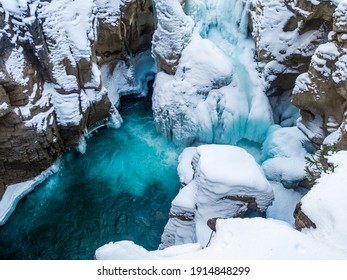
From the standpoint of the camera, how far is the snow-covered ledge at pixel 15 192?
9.62m

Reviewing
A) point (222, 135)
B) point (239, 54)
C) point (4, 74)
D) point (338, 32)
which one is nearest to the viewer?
point (338, 32)

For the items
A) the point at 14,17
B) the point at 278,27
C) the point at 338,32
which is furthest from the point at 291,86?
the point at 14,17

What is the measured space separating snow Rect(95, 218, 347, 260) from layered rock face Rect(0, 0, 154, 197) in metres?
5.50

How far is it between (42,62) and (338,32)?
7.14 metres

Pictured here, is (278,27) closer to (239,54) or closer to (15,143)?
(239,54)

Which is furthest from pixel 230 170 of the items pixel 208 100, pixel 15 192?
pixel 15 192

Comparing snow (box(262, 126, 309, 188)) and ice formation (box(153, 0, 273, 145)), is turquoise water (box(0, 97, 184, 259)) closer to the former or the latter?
ice formation (box(153, 0, 273, 145))

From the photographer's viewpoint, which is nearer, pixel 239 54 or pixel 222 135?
pixel 222 135

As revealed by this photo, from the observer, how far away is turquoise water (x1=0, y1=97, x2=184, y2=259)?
9.22 m

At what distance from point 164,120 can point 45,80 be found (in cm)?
371

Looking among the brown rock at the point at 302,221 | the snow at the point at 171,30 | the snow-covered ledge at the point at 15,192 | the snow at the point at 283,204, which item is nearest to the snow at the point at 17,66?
the snow-covered ledge at the point at 15,192

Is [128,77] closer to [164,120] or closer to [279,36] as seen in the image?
[164,120]

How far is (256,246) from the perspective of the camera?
14.1 ft

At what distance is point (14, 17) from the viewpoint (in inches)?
340
